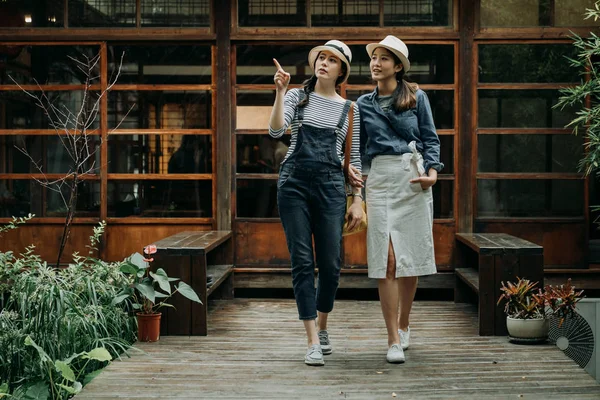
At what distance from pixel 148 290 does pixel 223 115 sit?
2.69 m

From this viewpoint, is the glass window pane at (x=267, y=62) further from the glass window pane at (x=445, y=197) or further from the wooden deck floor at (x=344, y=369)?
the wooden deck floor at (x=344, y=369)

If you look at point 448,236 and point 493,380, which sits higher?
point 448,236

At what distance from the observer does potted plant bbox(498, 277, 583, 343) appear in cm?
557

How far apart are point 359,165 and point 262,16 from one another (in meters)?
3.22

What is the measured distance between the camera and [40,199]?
799 centimetres

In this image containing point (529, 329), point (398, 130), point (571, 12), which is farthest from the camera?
point (571, 12)

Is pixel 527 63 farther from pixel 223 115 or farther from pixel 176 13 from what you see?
pixel 176 13

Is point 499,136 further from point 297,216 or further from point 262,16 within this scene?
point 297,216

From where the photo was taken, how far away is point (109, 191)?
7961 millimetres

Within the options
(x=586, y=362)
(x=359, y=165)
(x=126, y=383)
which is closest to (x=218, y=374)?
(x=126, y=383)

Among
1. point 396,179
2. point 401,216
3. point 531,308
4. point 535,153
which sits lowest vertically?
point 531,308

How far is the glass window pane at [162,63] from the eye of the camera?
26.0 ft

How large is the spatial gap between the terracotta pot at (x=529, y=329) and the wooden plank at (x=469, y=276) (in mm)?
750

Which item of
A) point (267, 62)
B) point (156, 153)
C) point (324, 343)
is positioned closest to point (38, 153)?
point (156, 153)
